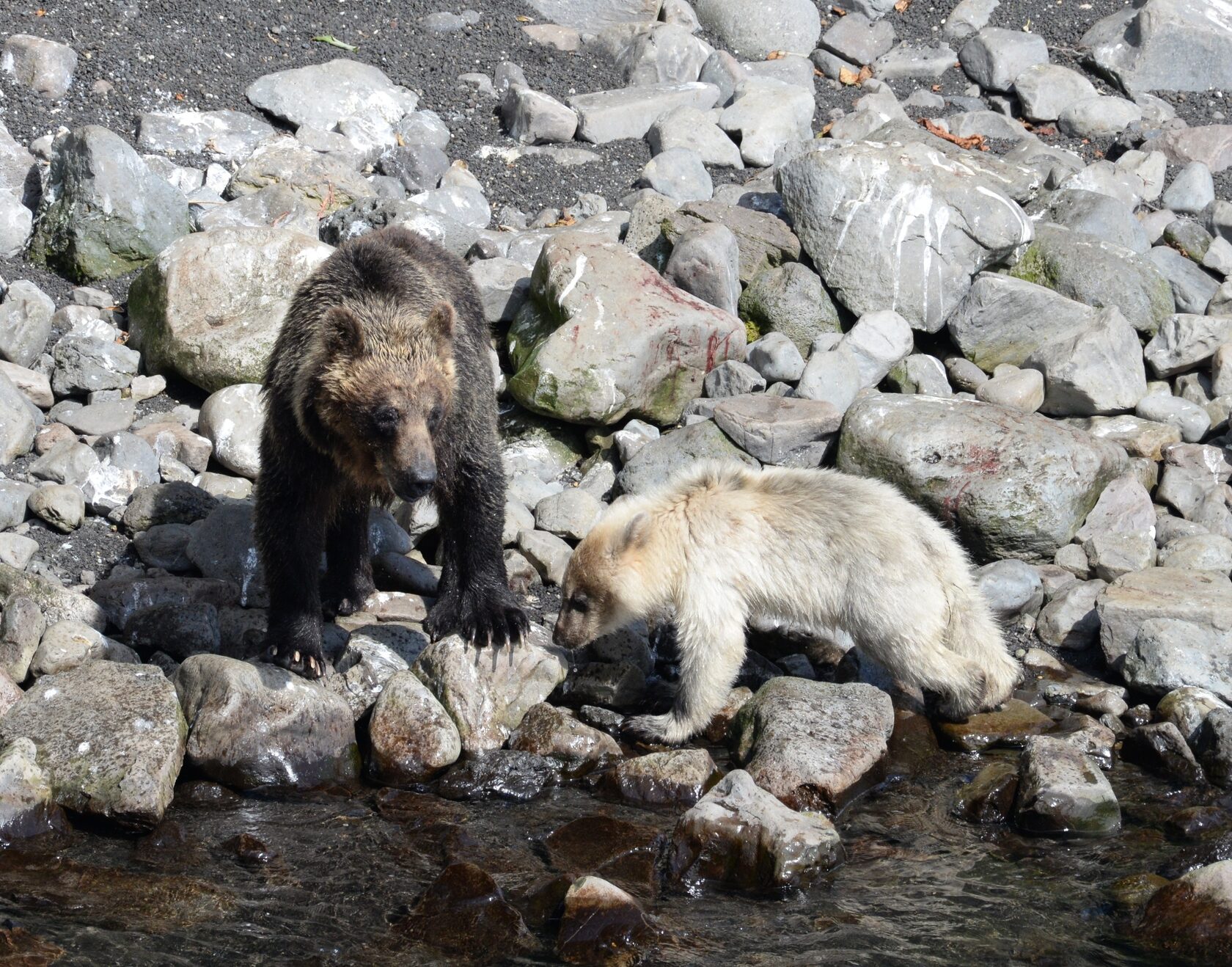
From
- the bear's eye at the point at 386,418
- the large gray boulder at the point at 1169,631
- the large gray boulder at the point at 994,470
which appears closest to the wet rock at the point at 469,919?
the bear's eye at the point at 386,418

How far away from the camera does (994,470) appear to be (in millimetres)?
9336

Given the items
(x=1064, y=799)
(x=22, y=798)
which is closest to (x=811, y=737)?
(x=1064, y=799)

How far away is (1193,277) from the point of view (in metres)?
12.7

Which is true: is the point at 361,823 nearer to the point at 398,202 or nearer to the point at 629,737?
the point at 629,737

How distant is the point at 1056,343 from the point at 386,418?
6634mm

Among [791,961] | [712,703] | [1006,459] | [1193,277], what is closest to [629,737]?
[712,703]

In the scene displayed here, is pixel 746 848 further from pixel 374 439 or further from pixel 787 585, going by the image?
pixel 374 439

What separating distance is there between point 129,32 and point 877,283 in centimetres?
887

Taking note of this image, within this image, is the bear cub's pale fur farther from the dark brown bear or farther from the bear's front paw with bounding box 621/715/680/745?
the dark brown bear

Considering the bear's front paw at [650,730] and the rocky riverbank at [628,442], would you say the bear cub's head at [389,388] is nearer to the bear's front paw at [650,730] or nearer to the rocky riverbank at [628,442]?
the rocky riverbank at [628,442]

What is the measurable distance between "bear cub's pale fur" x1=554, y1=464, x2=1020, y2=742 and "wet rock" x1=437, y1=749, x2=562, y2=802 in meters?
0.64

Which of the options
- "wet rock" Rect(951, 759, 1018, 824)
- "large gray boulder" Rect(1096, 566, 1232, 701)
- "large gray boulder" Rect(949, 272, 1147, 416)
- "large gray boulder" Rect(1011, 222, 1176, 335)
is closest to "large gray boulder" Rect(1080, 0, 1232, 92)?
"large gray boulder" Rect(1011, 222, 1176, 335)

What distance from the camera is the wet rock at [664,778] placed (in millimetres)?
7012

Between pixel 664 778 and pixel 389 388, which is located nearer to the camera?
pixel 389 388
